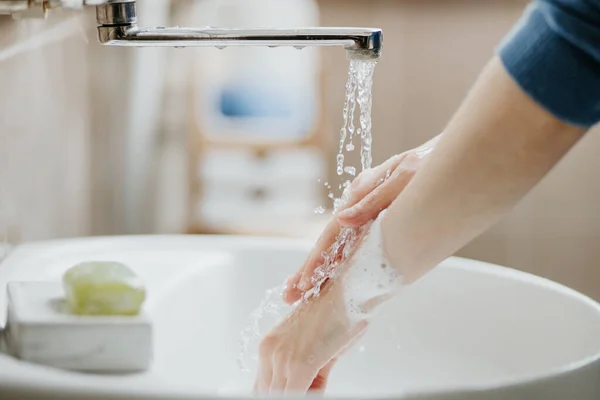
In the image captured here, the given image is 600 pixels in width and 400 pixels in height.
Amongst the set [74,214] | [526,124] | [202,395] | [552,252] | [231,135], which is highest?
[526,124]

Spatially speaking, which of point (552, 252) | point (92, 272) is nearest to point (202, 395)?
point (92, 272)

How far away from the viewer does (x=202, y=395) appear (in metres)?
0.43

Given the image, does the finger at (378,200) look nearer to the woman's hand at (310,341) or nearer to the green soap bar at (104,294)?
the woman's hand at (310,341)

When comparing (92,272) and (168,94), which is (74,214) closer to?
(92,272)

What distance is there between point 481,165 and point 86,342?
0.78 feet

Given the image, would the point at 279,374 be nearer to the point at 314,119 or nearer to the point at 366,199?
the point at 366,199

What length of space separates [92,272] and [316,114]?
5.79 feet

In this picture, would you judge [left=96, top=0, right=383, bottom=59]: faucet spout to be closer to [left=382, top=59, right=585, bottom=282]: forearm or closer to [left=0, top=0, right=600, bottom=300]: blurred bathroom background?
[left=382, top=59, right=585, bottom=282]: forearm

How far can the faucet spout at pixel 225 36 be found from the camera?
65 centimetres

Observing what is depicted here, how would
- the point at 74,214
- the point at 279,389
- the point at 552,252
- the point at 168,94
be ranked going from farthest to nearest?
the point at 552,252, the point at 168,94, the point at 74,214, the point at 279,389

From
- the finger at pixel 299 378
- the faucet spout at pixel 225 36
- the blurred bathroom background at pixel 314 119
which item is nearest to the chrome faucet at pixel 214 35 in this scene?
the faucet spout at pixel 225 36

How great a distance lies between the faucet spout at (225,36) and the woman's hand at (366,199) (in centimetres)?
8

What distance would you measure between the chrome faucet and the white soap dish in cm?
24

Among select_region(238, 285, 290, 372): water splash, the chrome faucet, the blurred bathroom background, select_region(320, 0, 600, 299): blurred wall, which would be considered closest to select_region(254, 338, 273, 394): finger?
select_region(238, 285, 290, 372): water splash
